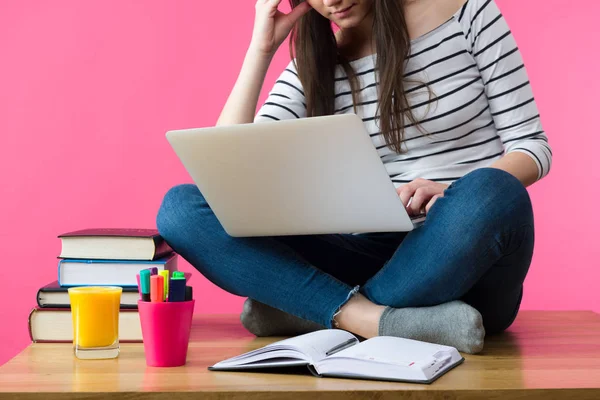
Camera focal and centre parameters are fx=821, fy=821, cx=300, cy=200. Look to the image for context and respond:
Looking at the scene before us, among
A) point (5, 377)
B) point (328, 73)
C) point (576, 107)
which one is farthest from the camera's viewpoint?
point (576, 107)

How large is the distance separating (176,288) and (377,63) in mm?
700

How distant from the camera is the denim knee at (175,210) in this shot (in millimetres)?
1410

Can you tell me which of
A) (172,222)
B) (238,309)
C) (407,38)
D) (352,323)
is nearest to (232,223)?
(172,222)

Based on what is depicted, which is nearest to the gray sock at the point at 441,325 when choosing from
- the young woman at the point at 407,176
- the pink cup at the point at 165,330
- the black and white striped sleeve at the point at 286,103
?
the young woman at the point at 407,176

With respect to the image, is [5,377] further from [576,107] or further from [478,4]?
[576,107]

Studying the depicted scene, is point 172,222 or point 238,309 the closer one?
point 172,222

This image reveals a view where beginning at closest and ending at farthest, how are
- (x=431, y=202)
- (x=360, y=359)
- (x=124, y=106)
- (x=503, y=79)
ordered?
(x=360, y=359), (x=431, y=202), (x=503, y=79), (x=124, y=106)

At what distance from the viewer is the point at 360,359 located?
1.05 m

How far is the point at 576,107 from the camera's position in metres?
2.45

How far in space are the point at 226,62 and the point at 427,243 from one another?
1405 mm

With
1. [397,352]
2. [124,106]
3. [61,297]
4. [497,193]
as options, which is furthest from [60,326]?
[124,106]

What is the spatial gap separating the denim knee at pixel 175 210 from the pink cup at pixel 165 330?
0.29 meters

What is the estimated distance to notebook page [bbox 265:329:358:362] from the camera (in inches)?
43.1

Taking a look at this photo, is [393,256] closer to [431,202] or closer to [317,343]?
[431,202]
